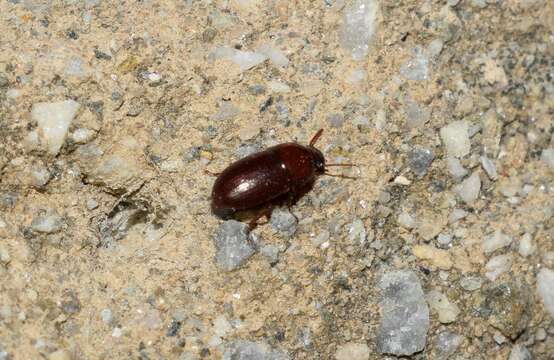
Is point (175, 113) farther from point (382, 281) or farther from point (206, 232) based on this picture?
point (382, 281)

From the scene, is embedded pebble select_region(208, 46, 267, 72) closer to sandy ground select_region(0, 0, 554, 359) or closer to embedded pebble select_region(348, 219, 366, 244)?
sandy ground select_region(0, 0, 554, 359)

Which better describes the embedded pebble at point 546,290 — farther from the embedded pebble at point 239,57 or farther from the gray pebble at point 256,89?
the embedded pebble at point 239,57

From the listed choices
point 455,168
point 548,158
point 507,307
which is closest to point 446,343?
point 507,307

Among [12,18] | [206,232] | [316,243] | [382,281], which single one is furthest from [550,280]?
[12,18]

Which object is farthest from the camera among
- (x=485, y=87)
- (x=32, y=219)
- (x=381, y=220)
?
(x=485, y=87)

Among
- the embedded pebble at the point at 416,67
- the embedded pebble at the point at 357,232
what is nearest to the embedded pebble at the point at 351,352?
the embedded pebble at the point at 357,232
